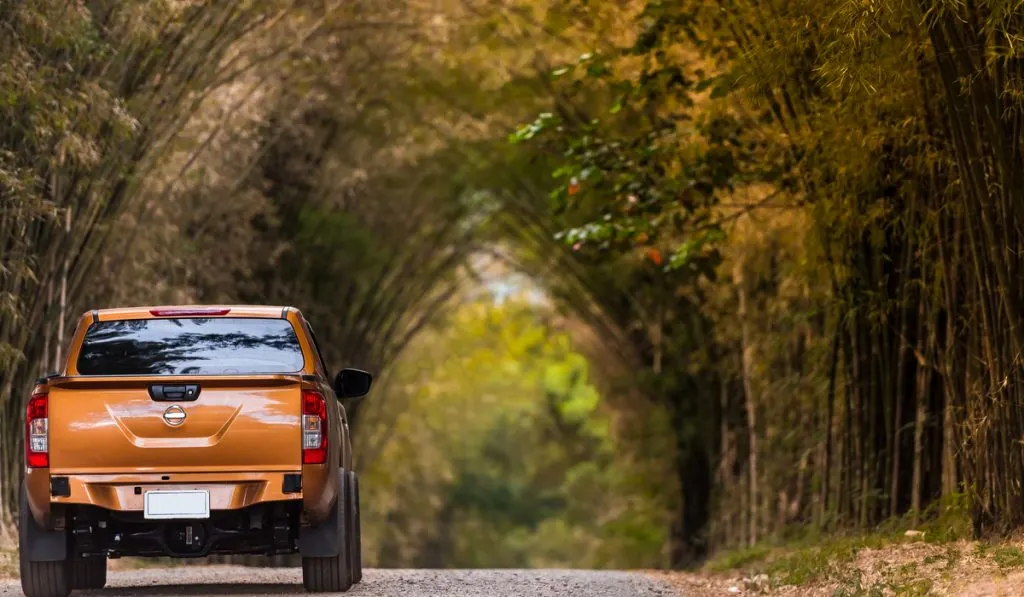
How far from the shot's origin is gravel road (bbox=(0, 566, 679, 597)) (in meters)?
8.16

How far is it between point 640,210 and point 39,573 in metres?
4.84

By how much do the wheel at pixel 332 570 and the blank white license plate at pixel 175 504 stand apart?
731mm

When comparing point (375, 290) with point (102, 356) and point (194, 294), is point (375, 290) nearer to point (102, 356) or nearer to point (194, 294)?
point (194, 294)

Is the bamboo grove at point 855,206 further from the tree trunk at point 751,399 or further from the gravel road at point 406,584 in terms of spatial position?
the gravel road at point 406,584

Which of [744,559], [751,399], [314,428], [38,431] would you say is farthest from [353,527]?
[751,399]

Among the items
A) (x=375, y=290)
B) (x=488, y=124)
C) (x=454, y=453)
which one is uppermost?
(x=488, y=124)

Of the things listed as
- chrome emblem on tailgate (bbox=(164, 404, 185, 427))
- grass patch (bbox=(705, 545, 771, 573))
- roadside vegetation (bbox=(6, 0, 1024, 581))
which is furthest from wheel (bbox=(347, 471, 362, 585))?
grass patch (bbox=(705, 545, 771, 573))

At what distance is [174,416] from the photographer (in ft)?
23.0

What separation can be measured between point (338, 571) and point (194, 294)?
8907 mm

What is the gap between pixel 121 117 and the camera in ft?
33.6

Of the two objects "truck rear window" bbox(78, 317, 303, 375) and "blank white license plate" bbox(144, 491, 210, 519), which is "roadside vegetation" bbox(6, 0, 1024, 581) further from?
"blank white license plate" bbox(144, 491, 210, 519)

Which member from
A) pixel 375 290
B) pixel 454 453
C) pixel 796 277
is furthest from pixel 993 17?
pixel 454 453

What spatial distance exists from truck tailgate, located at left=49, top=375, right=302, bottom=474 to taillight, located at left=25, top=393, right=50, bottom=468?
44 millimetres

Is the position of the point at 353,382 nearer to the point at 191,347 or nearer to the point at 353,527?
the point at 353,527
